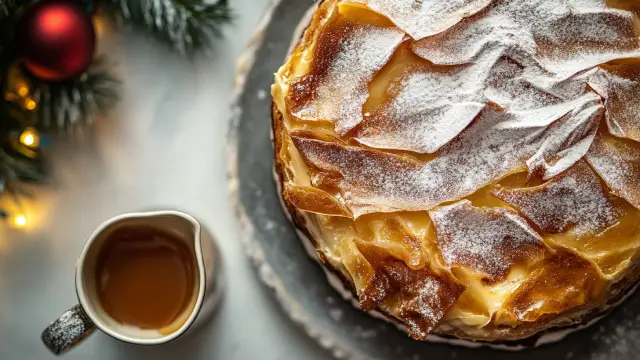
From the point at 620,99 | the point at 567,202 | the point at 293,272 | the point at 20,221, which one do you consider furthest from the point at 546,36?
the point at 20,221

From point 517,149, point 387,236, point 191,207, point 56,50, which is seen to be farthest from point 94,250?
point 517,149

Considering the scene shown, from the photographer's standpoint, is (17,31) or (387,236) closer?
(387,236)

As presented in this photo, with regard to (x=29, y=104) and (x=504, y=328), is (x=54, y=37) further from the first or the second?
(x=504, y=328)

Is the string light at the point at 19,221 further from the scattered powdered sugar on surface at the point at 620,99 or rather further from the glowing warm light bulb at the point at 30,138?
the scattered powdered sugar on surface at the point at 620,99

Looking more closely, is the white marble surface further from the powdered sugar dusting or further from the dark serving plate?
the powdered sugar dusting

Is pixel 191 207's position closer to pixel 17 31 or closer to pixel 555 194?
pixel 17 31

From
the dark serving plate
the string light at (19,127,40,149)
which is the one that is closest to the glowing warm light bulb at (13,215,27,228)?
the string light at (19,127,40,149)
